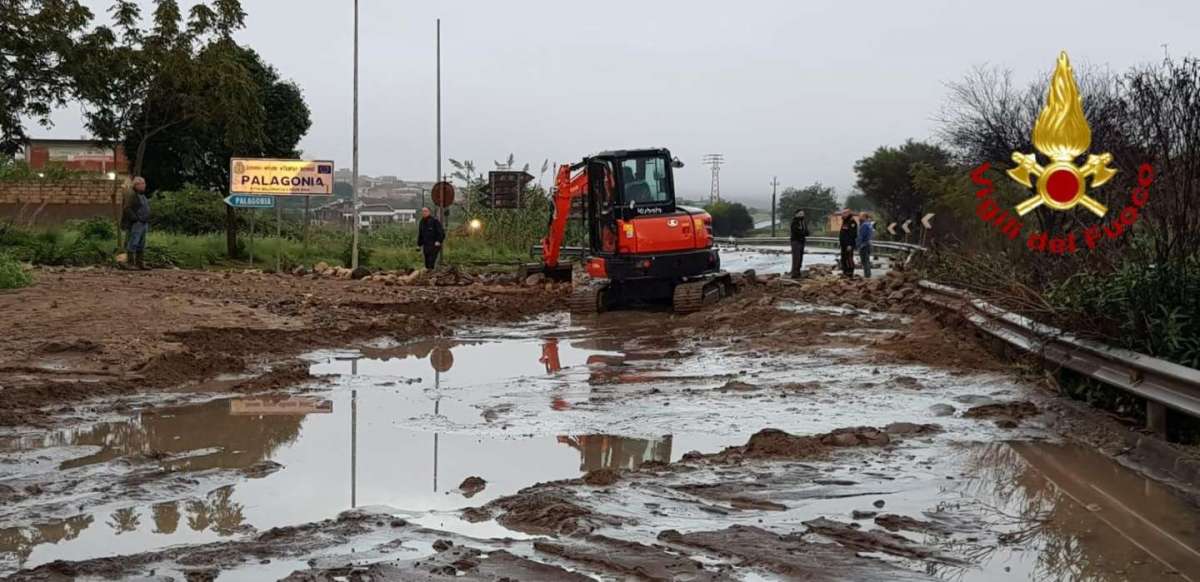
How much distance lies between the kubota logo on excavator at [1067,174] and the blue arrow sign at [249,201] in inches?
715

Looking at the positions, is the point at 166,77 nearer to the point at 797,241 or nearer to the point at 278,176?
the point at 278,176

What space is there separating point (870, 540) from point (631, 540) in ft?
4.00

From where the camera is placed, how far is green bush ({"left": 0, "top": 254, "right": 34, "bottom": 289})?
1950cm

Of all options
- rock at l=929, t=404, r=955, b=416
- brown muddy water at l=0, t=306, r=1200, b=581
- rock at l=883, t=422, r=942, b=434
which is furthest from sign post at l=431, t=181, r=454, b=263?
rock at l=883, t=422, r=942, b=434

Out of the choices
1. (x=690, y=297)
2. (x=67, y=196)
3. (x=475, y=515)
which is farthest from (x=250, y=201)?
(x=475, y=515)

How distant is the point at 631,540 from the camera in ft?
21.8

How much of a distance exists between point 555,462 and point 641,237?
41.2 ft

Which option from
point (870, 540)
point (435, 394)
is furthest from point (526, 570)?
point (435, 394)

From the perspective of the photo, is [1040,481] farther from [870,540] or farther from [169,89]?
[169,89]

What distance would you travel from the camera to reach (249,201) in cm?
3064

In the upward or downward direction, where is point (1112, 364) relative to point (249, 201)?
downward

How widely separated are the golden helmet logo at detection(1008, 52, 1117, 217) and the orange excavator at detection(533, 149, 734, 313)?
6.39 meters

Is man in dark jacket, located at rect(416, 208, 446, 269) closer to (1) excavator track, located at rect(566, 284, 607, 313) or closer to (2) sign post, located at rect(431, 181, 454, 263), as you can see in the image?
(2) sign post, located at rect(431, 181, 454, 263)

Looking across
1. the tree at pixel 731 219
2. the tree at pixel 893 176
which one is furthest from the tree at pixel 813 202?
the tree at pixel 893 176
